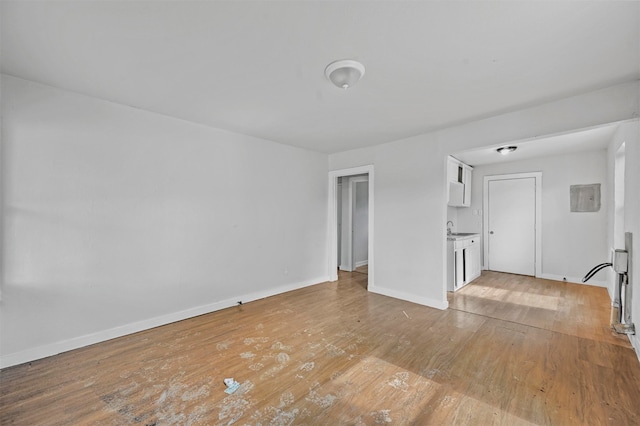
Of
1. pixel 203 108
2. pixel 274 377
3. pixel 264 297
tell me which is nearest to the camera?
pixel 274 377

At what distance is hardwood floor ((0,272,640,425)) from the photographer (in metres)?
1.75

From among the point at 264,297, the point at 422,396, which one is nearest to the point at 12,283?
the point at 264,297

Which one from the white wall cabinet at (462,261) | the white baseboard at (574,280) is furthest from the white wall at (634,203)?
the white baseboard at (574,280)

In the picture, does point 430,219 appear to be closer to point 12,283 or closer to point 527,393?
point 527,393

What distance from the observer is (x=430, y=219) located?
377 cm

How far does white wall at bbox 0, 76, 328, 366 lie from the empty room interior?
19 mm

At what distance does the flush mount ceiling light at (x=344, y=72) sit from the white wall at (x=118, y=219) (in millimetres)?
2127

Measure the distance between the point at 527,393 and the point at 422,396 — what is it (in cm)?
80

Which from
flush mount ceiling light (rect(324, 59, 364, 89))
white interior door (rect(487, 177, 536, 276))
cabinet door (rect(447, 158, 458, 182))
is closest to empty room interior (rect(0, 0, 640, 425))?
flush mount ceiling light (rect(324, 59, 364, 89))

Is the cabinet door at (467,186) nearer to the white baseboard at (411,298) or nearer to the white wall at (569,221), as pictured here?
the white wall at (569,221)

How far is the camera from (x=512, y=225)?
5.70 meters

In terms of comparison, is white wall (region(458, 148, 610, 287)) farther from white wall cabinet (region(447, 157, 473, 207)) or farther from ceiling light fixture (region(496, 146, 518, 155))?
ceiling light fixture (region(496, 146, 518, 155))

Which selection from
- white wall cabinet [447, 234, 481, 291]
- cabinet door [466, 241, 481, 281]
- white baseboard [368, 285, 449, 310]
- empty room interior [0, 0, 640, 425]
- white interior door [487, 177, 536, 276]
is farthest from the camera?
white interior door [487, 177, 536, 276]

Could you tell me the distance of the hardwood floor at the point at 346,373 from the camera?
5.75 ft
